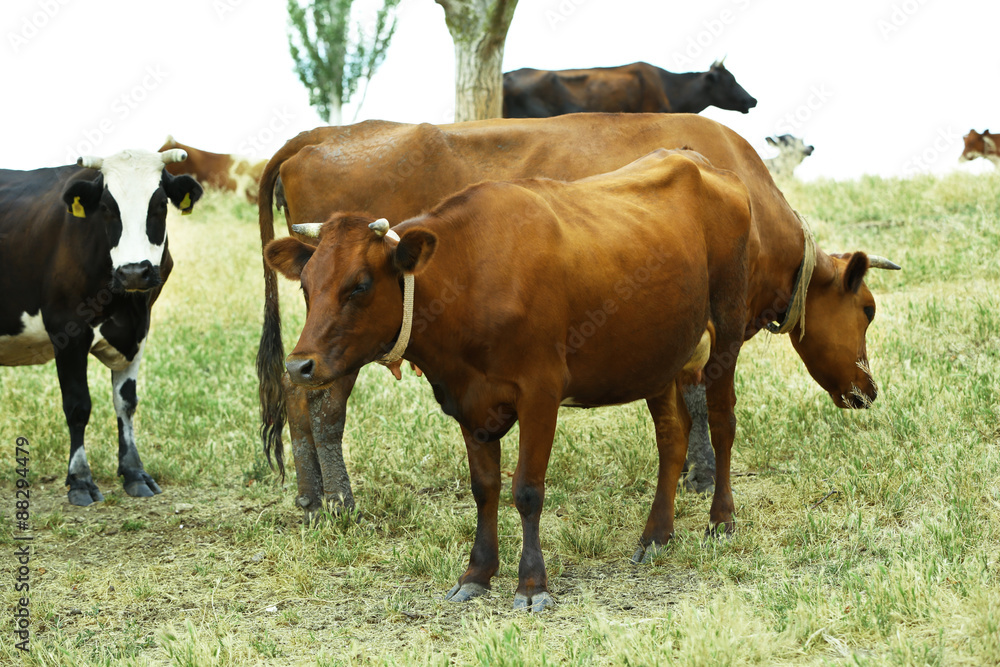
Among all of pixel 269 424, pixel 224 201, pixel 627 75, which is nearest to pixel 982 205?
pixel 627 75

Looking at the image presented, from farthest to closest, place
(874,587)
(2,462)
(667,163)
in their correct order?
(2,462), (667,163), (874,587)

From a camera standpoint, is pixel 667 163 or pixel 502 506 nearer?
pixel 667 163

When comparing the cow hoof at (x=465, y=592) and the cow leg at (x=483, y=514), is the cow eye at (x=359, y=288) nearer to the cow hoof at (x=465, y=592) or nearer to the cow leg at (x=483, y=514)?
the cow leg at (x=483, y=514)

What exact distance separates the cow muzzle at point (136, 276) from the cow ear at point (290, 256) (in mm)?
2274

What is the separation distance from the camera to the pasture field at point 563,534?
12.3 feet

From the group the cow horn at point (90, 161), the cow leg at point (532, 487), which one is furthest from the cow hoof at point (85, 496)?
the cow leg at point (532, 487)

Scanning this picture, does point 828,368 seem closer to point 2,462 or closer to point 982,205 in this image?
point 2,462

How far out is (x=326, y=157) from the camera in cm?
637

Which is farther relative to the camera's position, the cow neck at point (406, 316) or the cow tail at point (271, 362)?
the cow tail at point (271, 362)

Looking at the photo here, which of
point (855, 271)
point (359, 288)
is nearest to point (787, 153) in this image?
point (855, 271)

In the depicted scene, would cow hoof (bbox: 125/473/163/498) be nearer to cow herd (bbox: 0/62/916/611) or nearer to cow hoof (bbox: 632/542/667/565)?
cow herd (bbox: 0/62/916/611)

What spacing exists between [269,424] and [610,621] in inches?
129

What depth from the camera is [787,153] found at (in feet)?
65.5

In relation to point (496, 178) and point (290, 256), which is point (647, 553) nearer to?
point (290, 256)
